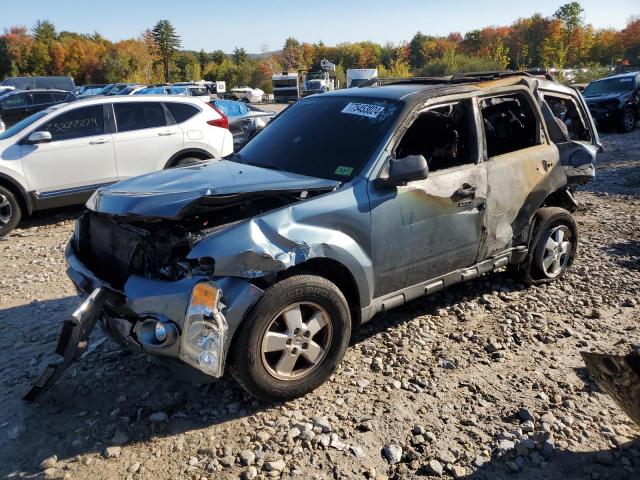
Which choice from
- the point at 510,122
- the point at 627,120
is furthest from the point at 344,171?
the point at 627,120

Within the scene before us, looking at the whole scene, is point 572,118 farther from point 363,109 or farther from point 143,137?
point 143,137

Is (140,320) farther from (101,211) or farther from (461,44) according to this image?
(461,44)

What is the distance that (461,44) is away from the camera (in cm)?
9212

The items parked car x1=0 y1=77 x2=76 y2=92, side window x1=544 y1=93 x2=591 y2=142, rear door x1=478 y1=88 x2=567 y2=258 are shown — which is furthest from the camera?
parked car x1=0 y1=77 x2=76 y2=92

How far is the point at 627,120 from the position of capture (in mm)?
16672

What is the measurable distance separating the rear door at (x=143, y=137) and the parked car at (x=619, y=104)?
1402 centimetres

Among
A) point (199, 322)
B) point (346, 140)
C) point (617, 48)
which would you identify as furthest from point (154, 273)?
point (617, 48)

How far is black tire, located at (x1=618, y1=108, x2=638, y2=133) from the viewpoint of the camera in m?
16.5

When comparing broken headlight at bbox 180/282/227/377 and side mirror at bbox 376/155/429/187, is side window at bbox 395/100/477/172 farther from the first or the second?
broken headlight at bbox 180/282/227/377

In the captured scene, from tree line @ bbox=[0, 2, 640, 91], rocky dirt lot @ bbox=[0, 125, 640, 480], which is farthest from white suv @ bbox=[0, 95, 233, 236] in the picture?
tree line @ bbox=[0, 2, 640, 91]

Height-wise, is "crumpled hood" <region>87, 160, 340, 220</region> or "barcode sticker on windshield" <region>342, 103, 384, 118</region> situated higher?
"barcode sticker on windshield" <region>342, 103, 384, 118</region>

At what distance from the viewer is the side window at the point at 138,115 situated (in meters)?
8.02

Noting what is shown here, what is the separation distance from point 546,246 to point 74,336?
4082 mm

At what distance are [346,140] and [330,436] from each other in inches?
82.6
